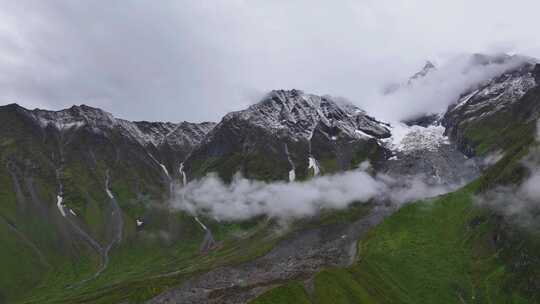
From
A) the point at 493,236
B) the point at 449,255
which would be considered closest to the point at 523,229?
the point at 493,236

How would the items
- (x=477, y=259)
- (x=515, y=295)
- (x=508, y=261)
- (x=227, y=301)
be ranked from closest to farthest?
1. (x=227, y=301)
2. (x=515, y=295)
3. (x=508, y=261)
4. (x=477, y=259)

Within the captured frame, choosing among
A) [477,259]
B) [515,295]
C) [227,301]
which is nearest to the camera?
[227,301]

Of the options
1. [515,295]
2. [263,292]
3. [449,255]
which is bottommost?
[515,295]

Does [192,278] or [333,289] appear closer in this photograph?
[333,289]

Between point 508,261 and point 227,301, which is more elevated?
point 227,301

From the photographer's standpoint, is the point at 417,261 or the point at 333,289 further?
the point at 417,261

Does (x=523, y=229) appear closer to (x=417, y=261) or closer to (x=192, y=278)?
(x=417, y=261)

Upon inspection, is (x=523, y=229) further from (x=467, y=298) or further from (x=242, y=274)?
(x=242, y=274)

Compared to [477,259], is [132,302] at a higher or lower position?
higher

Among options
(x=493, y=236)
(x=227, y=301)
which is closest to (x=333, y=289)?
(x=227, y=301)
